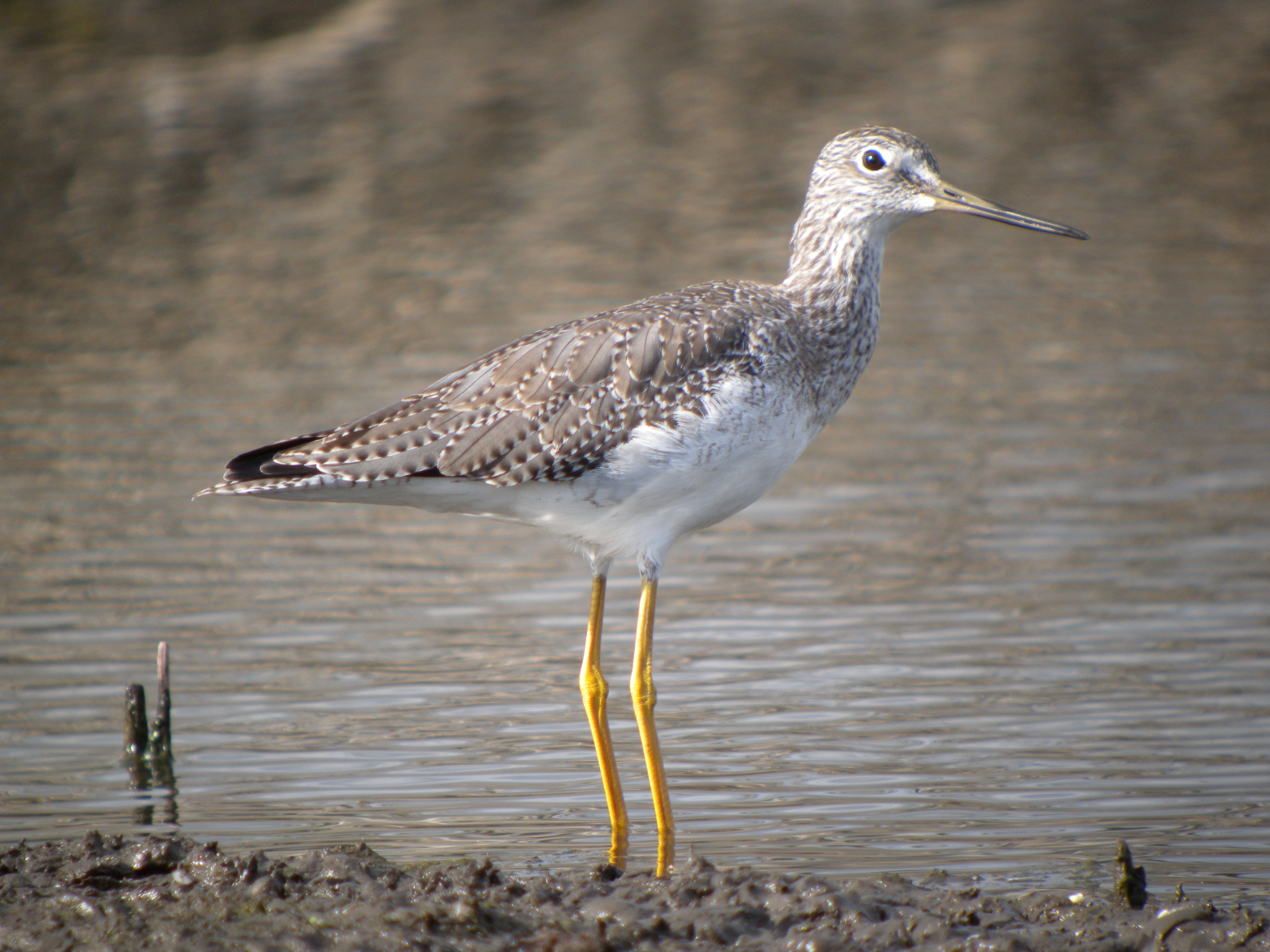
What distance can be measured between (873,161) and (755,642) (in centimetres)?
278

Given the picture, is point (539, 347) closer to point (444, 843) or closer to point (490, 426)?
point (490, 426)

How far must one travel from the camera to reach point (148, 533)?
11539 millimetres

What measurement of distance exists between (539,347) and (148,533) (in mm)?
5177

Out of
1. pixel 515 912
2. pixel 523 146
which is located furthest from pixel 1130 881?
pixel 523 146

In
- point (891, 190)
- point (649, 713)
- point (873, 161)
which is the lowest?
point (649, 713)

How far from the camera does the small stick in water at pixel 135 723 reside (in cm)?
753

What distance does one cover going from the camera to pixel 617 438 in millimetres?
6941

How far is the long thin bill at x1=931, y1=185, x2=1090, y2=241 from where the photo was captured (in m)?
7.75

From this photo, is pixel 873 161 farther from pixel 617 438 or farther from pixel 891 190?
pixel 617 438

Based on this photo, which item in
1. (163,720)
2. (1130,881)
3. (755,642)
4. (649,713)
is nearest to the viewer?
(1130,881)

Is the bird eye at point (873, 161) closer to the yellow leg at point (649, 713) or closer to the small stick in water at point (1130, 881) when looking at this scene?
the yellow leg at point (649, 713)

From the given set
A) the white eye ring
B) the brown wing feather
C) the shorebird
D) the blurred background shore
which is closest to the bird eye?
the white eye ring

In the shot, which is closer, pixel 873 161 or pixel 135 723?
pixel 135 723

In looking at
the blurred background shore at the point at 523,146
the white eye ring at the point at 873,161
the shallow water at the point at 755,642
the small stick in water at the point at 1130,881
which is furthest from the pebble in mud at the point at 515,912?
the blurred background shore at the point at 523,146
